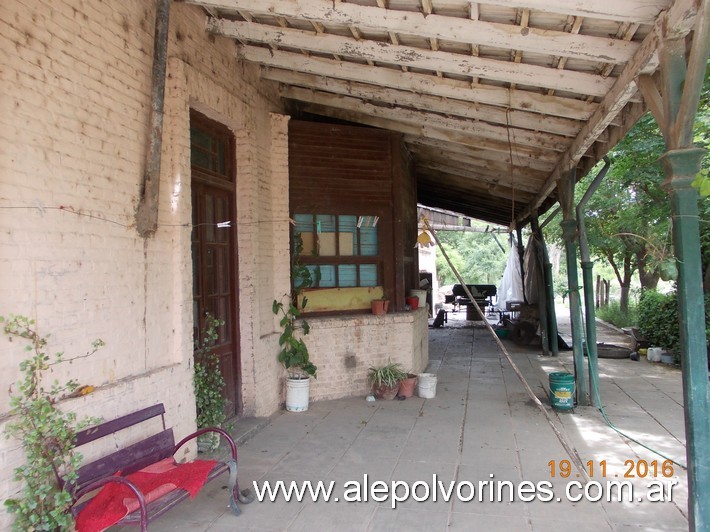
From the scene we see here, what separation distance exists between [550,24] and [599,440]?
398 centimetres

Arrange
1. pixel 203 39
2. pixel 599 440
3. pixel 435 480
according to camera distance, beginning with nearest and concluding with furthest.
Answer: pixel 435 480, pixel 203 39, pixel 599 440

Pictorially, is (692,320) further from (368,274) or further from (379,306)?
(368,274)

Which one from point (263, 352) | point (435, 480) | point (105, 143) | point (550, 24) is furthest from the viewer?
point (263, 352)

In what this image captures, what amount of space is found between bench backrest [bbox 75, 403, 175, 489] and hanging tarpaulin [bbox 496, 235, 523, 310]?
34.4ft

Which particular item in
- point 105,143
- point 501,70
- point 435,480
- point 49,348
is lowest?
point 435,480

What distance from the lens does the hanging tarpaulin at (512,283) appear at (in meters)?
13.1

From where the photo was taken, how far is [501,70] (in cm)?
475

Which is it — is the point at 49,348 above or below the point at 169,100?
below

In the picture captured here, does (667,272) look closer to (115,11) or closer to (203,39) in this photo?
(203,39)

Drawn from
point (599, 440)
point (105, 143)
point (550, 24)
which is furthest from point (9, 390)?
point (599, 440)

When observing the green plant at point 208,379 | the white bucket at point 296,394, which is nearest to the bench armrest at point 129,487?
the green plant at point 208,379


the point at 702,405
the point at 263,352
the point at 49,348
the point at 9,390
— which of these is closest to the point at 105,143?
the point at 49,348

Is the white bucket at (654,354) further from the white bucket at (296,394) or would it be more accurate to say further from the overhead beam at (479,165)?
the white bucket at (296,394)

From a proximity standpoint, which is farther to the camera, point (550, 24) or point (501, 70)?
point (501, 70)
